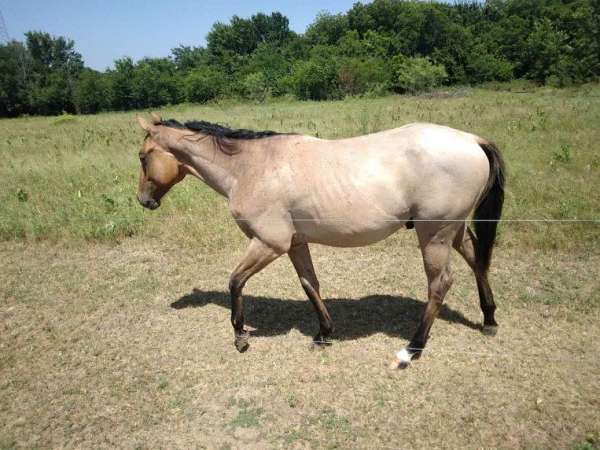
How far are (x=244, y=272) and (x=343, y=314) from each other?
132 cm

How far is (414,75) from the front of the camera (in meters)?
34.7

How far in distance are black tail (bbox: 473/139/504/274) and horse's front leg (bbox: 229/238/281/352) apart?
6.11 feet

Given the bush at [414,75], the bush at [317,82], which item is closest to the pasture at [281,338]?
the bush at [414,75]

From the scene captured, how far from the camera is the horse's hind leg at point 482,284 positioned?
380 cm

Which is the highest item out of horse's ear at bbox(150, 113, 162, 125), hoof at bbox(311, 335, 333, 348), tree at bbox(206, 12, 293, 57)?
tree at bbox(206, 12, 293, 57)

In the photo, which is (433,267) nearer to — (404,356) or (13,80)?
(404,356)

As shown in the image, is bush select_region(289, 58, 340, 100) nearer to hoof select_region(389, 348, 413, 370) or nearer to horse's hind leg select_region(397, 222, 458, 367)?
horse's hind leg select_region(397, 222, 458, 367)


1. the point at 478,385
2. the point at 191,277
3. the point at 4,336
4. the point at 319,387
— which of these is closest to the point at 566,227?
the point at 478,385

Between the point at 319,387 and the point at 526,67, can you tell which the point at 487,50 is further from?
the point at 319,387

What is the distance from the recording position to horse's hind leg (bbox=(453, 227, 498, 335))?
12.5 feet

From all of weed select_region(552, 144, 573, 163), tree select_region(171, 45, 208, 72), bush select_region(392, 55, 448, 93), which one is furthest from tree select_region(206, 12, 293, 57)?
weed select_region(552, 144, 573, 163)

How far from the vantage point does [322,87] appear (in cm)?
3431

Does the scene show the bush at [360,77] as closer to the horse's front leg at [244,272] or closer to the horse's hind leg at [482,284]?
the horse's hind leg at [482,284]

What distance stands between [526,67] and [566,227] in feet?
143
